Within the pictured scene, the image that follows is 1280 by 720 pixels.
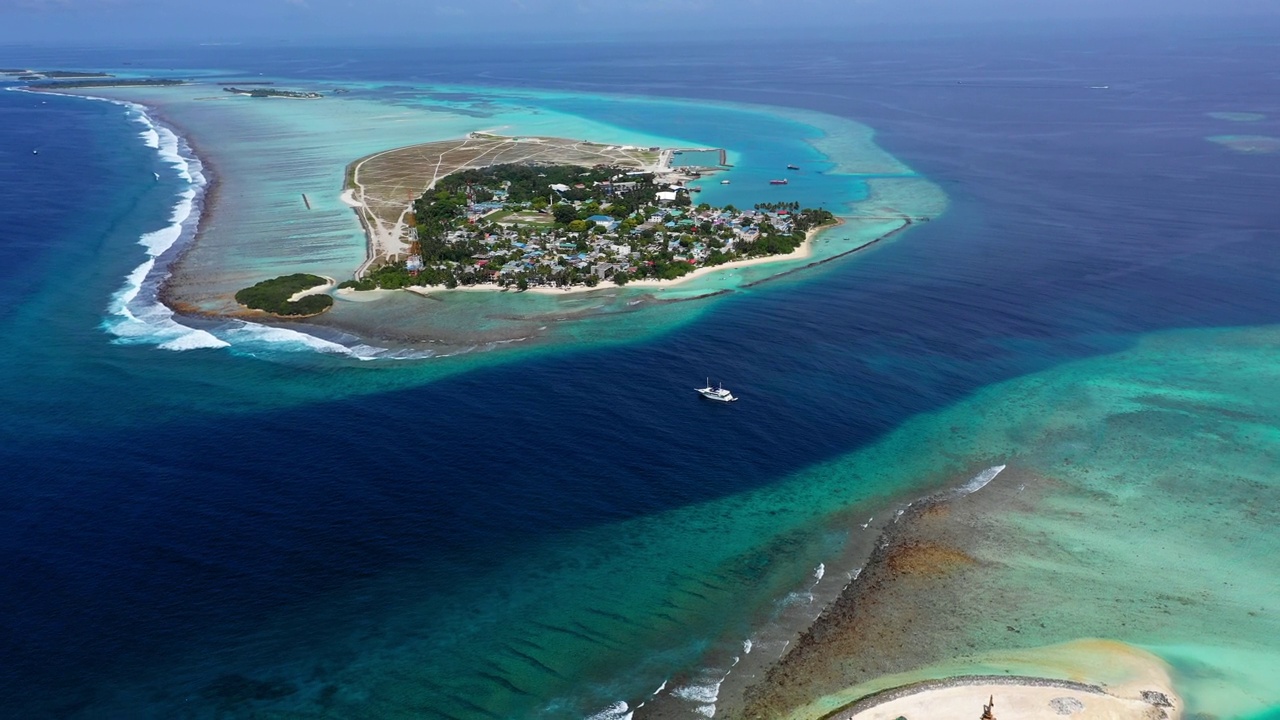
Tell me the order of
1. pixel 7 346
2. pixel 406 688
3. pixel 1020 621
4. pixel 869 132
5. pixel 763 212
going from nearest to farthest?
1. pixel 406 688
2. pixel 1020 621
3. pixel 7 346
4. pixel 763 212
5. pixel 869 132

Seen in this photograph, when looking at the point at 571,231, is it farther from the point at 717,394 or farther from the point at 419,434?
the point at 419,434

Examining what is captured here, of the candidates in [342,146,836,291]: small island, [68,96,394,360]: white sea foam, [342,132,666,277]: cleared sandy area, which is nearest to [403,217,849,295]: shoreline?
[342,146,836,291]: small island

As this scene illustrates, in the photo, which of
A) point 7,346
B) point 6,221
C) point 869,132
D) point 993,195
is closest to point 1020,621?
point 7,346

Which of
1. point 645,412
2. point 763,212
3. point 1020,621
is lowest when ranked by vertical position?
point 1020,621

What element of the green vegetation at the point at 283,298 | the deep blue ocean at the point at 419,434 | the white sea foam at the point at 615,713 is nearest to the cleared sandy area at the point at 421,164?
the green vegetation at the point at 283,298

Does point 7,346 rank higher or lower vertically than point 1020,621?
higher

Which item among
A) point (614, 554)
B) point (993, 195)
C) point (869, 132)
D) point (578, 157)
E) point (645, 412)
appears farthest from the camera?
point (869, 132)

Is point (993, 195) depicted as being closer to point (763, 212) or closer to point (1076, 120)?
point (763, 212)
